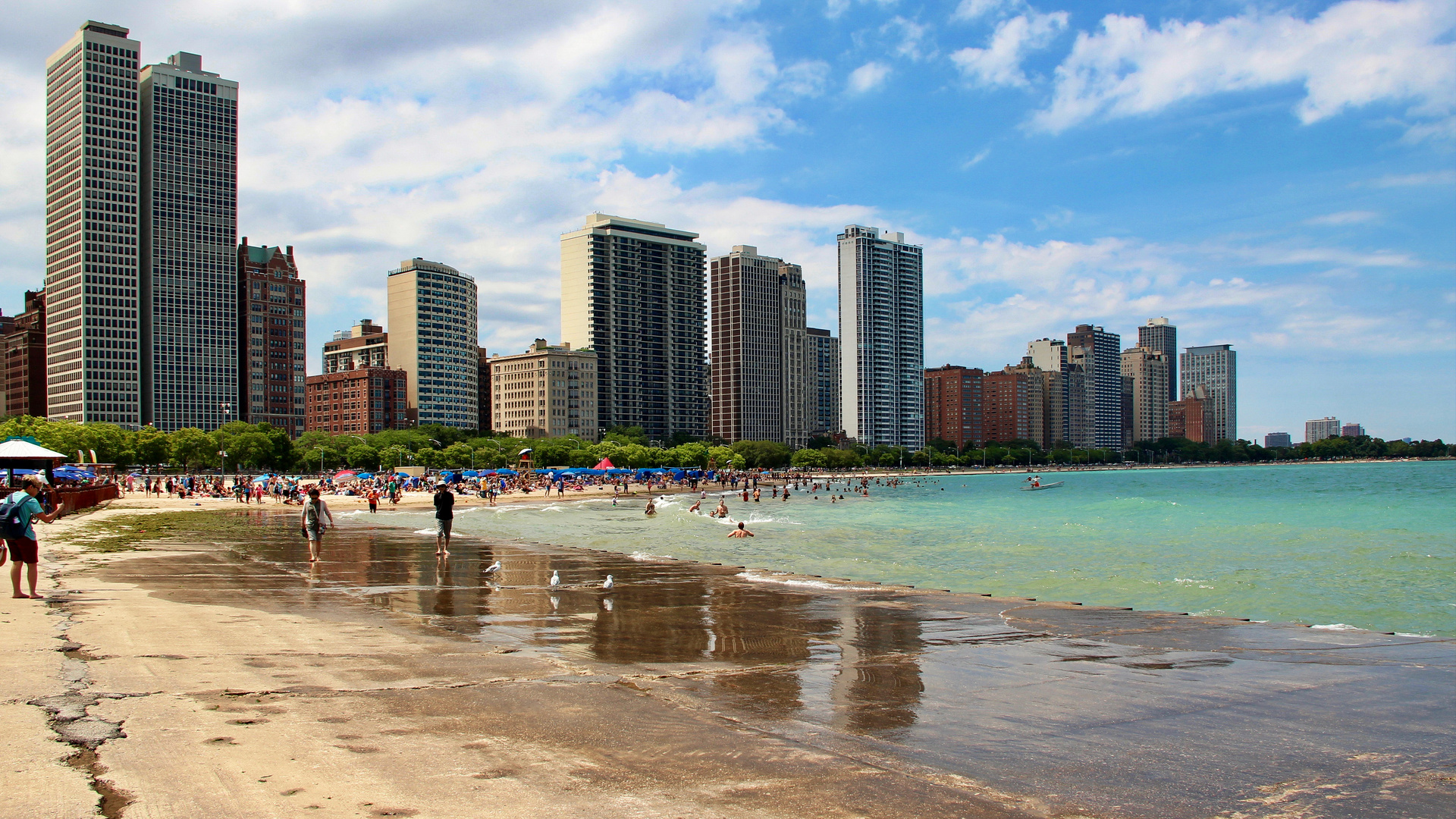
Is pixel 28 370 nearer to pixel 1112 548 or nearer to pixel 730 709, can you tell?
pixel 1112 548

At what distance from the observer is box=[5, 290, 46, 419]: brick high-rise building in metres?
190

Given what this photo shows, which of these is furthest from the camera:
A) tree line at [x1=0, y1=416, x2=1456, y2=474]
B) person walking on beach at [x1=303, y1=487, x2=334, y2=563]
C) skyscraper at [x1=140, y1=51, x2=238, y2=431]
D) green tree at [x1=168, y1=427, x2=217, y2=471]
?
skyscraper at [x1=140, y1=51, x2=238, y2=431]

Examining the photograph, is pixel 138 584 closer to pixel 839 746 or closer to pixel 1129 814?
pixel 839 746

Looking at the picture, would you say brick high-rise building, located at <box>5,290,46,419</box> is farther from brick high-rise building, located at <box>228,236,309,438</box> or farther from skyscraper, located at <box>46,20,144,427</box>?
brick high-rise building, located at <box>228,236,309,438</box>

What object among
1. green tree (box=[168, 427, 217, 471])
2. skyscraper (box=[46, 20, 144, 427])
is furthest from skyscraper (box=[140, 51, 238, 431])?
green tree (box=[168, 427, 217, 471])

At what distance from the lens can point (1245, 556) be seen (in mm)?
31469

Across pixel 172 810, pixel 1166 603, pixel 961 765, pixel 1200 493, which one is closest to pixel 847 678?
pixel 961 765

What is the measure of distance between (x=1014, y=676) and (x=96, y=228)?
660ft

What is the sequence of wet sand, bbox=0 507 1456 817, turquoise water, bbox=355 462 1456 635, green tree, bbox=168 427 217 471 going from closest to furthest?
wet sand, bbox=0 507 1456 817 < turquoise water, bbox=355 462 1456 635 < green tree, bbox=168 427 217 471

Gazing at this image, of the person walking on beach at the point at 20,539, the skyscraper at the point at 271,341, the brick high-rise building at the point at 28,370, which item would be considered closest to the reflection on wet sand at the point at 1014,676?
the person walking on beach at the point at 20,539

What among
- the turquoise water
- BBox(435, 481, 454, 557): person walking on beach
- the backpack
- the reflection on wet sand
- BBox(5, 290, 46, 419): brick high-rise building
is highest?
BBox(5, 290, 46, 419): brick high-rise building

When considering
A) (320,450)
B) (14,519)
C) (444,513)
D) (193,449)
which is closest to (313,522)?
(444,513)

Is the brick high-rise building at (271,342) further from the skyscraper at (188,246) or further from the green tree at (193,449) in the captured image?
the green tree at (193,449)

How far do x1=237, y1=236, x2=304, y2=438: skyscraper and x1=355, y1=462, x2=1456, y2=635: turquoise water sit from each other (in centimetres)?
13881
